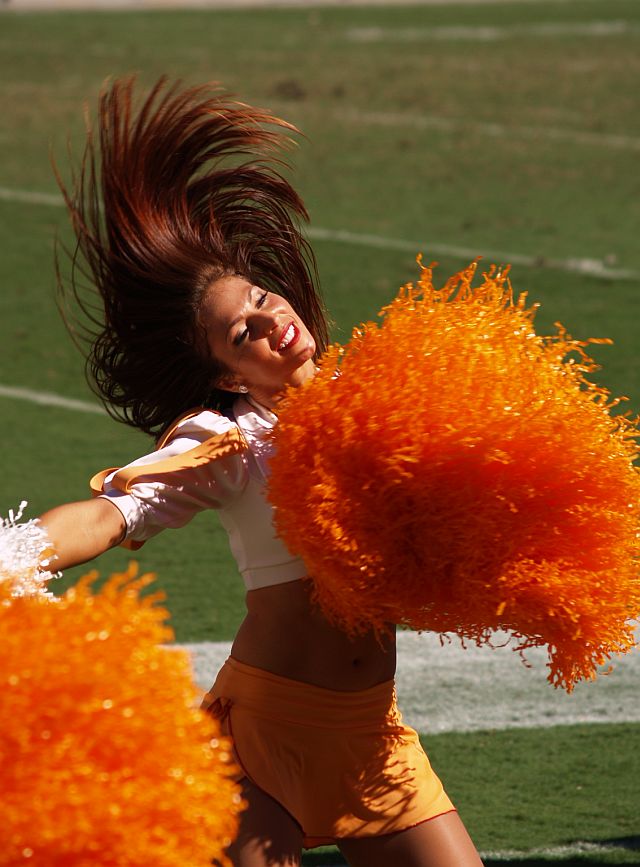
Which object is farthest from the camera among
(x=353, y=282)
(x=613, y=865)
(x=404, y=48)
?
(x=404, y=48)

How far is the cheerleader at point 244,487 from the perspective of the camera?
2.81 m

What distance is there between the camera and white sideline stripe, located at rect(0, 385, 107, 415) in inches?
294

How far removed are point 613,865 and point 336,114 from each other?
11665mm

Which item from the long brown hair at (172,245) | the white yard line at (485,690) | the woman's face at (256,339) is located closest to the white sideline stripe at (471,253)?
the white yard line at (485,690)

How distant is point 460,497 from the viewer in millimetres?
2520

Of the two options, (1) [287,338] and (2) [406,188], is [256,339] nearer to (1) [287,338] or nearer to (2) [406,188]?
(1) [287,338]

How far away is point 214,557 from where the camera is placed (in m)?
5.77

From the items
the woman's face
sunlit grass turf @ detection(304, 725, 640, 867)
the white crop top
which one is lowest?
sunlit grass turf @ detection(304, 725, 640, 867)

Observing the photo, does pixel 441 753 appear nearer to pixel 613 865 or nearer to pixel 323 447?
pixel 613 865

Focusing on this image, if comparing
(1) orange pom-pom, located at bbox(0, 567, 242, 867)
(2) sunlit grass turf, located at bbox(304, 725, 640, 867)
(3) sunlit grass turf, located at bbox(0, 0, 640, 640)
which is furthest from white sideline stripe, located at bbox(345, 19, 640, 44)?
(1) orange pom-pom, located at bbox(0, 567, 242, 867)

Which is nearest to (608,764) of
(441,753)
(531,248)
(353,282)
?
(441,753)

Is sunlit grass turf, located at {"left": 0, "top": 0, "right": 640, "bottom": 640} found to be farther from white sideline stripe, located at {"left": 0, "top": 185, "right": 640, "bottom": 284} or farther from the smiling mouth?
the smiling mouth

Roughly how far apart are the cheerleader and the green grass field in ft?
3.16

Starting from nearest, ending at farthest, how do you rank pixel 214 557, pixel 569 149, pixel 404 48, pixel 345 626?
pixel 345 626 < pixel 214 557 < pixel 569 149 < pixel 404 48
